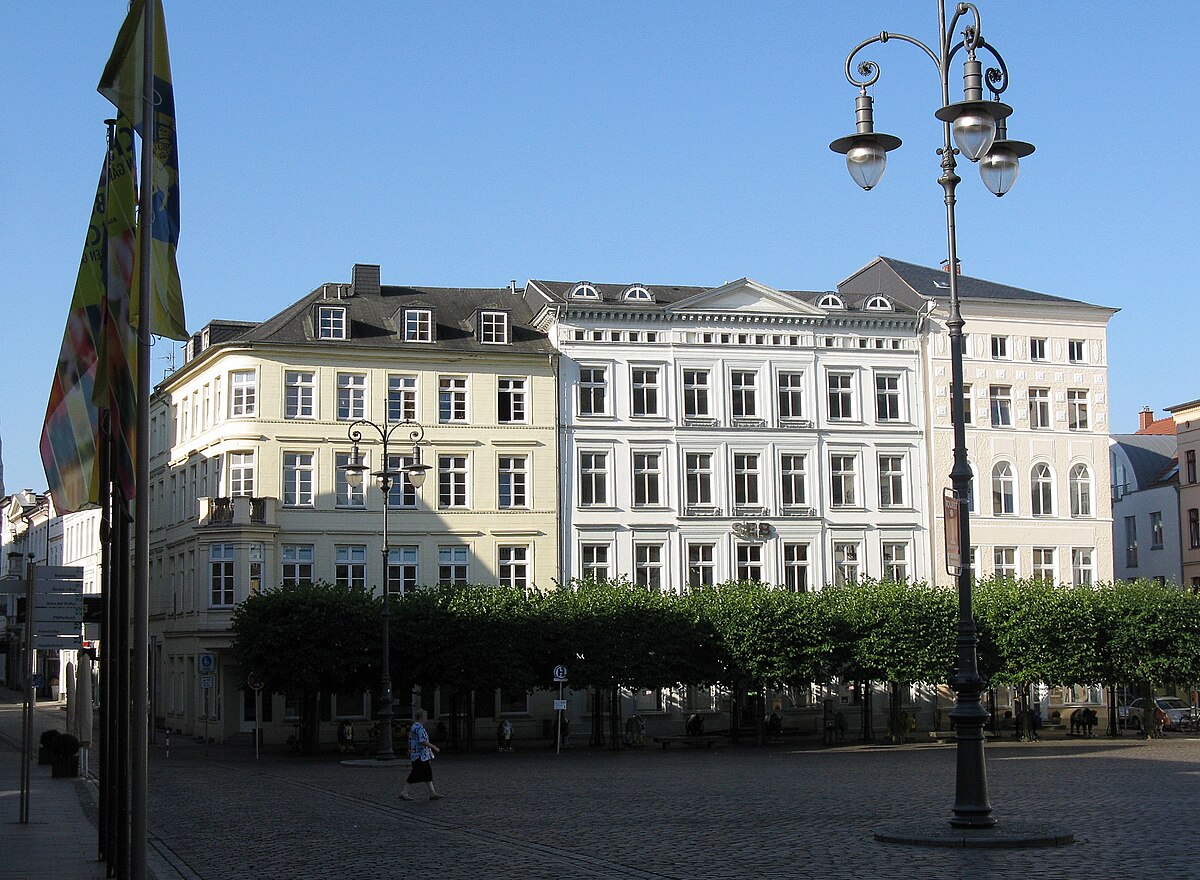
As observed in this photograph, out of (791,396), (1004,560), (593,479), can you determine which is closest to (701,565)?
(593,479)

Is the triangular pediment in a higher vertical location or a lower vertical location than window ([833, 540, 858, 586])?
higher

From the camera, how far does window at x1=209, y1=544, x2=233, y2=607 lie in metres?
56.5

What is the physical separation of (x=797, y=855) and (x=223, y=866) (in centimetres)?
668

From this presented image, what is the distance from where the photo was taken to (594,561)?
195 feet

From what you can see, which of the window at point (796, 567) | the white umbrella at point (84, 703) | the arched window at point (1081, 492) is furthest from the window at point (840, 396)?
the white umbrella at point (84, 703)

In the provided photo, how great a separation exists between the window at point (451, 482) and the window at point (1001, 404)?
21.7m

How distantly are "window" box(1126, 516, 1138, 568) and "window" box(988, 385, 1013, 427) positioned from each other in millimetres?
23858

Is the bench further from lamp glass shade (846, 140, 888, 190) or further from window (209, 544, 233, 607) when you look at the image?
lamp glass shade (846, 140, 888, 190)

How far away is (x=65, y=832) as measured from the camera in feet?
71.6

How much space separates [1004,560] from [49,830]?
47.6 metres

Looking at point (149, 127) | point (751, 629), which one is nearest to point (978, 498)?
point (751, 629)

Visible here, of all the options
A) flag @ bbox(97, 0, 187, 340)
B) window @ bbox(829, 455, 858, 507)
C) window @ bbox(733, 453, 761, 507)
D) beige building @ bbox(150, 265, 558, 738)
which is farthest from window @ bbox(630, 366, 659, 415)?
flag @ bbox(97, 0, 187, 340)

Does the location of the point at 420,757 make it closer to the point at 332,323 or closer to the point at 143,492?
the point at 143,492

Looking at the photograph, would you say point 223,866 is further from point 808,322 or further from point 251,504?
point 808,322
